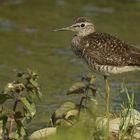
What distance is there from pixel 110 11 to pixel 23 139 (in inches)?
305

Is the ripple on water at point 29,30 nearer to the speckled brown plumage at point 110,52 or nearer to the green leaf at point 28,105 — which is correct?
the speckled brown plumage at point 110,52

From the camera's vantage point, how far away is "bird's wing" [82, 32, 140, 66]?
28.9 feet

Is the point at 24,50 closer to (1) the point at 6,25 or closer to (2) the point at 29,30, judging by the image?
Answer: (2) the point at 29,30

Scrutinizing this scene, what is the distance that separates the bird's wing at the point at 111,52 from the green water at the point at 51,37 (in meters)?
1.08

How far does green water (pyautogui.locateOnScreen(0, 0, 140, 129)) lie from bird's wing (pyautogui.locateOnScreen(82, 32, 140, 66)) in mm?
1083

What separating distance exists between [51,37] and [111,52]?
4.51m

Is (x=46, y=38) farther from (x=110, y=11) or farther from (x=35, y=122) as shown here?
(x=35, y=122)

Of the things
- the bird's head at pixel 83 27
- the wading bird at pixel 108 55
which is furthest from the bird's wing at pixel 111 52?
the bird's head at pixel 83 27

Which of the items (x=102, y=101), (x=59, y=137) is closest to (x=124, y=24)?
(x=102, y=101)

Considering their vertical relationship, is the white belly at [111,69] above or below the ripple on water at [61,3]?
below

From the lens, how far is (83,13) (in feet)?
47.9

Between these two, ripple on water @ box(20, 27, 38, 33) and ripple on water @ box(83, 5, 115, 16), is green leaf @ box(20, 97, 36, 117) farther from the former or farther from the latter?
ripple on water @ box(83, 5, 115, 16)

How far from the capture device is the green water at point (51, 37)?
10891 mm

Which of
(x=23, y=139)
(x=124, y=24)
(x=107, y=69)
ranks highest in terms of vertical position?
(x=124, y=24)
